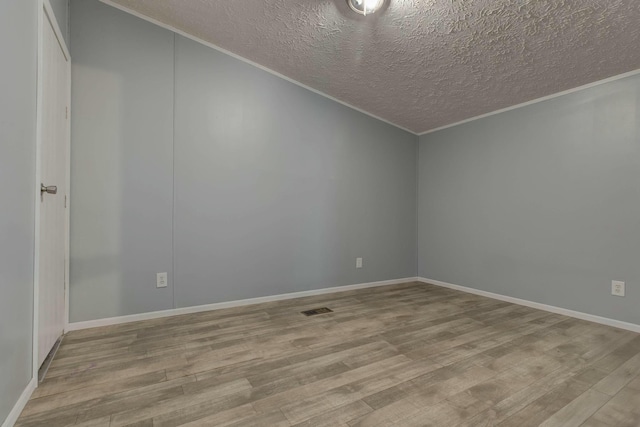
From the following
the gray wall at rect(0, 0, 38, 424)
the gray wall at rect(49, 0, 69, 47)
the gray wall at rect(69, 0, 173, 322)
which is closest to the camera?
the gray wall at rect(0, 0, 38, 424)

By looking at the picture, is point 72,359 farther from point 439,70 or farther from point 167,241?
point 439,70

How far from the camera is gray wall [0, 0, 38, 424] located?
1.14 metres

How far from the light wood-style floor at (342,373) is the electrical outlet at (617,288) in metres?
0.30

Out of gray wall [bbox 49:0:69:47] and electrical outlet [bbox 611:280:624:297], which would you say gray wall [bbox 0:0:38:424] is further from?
electrical outlet [bbox 611:280:624:297]

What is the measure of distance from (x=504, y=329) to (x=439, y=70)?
2286 mm

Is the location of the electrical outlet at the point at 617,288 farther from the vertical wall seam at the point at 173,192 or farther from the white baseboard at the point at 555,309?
the vertical wall seam at the point at 173,192

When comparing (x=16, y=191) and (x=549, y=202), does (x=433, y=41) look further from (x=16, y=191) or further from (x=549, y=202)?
(x=16, y=191)

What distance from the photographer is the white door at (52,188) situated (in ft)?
5.26

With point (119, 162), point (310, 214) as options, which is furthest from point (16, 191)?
point (310, 214)

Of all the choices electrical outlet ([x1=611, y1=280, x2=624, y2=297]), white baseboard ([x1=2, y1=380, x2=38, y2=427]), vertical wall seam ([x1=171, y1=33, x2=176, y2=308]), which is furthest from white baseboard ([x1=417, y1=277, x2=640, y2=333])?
white baseboard ([x1=2, y1=380, x2=38, y2=427])

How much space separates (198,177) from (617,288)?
149 inches

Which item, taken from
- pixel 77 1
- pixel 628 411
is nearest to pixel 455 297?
pixel 628 411

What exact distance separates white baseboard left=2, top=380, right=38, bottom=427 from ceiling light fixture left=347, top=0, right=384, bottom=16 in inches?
110

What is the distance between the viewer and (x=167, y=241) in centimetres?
255
